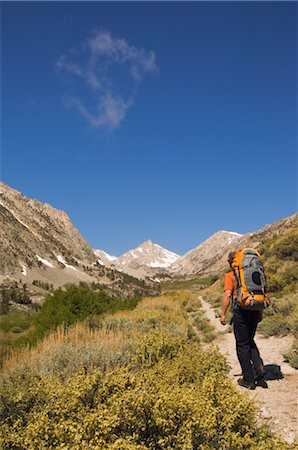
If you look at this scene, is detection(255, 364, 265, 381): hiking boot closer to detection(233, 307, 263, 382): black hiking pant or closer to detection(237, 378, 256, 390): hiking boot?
detection(233, 307, 263, 382): black hiking pant

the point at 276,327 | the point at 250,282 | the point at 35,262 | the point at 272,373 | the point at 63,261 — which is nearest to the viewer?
the point at 250,282

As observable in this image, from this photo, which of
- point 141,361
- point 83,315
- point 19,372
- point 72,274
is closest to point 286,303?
point 141,361

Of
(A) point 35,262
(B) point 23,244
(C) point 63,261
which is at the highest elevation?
(B) point 23,244

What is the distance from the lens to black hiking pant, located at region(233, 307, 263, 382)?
6488 millimetres

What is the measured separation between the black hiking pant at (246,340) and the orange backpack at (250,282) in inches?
10.8

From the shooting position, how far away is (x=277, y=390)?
6.48 m

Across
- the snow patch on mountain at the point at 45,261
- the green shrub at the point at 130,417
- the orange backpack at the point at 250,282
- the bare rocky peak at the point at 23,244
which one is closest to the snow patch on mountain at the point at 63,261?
the bare rocky peak at the point at 23,244

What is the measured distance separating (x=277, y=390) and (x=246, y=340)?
1.04 metres

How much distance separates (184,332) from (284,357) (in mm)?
3891

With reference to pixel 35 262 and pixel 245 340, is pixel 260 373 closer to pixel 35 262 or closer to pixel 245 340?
pixel 245 340

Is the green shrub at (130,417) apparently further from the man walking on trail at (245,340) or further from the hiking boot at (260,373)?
the hiking boot at (260,373)

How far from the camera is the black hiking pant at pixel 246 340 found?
21.3 feet

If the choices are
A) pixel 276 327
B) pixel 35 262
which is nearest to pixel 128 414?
pixel 276 327

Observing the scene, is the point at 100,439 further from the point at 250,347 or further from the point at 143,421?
the point at 250,347
